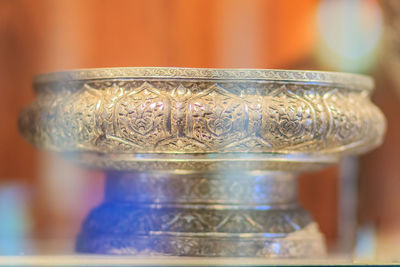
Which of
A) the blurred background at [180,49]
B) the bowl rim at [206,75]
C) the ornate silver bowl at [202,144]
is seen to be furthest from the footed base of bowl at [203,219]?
the blurred background at [180,49]

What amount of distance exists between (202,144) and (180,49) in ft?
1.18

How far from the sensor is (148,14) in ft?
3.17

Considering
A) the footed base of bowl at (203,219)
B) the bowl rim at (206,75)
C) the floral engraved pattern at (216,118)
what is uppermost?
the bowl rim at (206,75)

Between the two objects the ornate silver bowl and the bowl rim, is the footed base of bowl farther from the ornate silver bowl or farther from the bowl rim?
the bowl rim

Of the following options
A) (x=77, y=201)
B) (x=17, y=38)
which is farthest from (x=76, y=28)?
(x=77, y=201)

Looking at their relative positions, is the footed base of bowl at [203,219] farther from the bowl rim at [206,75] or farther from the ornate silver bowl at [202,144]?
the bowl rim at [206,75]

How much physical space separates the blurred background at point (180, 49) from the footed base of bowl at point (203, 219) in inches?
10.9

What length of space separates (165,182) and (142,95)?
0.39 ft

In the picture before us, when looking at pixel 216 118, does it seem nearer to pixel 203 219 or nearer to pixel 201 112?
pixel 201 112

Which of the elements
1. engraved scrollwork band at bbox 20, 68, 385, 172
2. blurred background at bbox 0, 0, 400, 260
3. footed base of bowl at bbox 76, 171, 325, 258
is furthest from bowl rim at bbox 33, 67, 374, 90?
blurred background at bbox 0, 0, 400, 260

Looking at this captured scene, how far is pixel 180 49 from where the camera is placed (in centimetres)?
89

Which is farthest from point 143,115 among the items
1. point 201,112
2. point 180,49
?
point 180,49

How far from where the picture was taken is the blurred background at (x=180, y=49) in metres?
0.93

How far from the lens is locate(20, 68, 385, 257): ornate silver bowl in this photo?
55 cm
